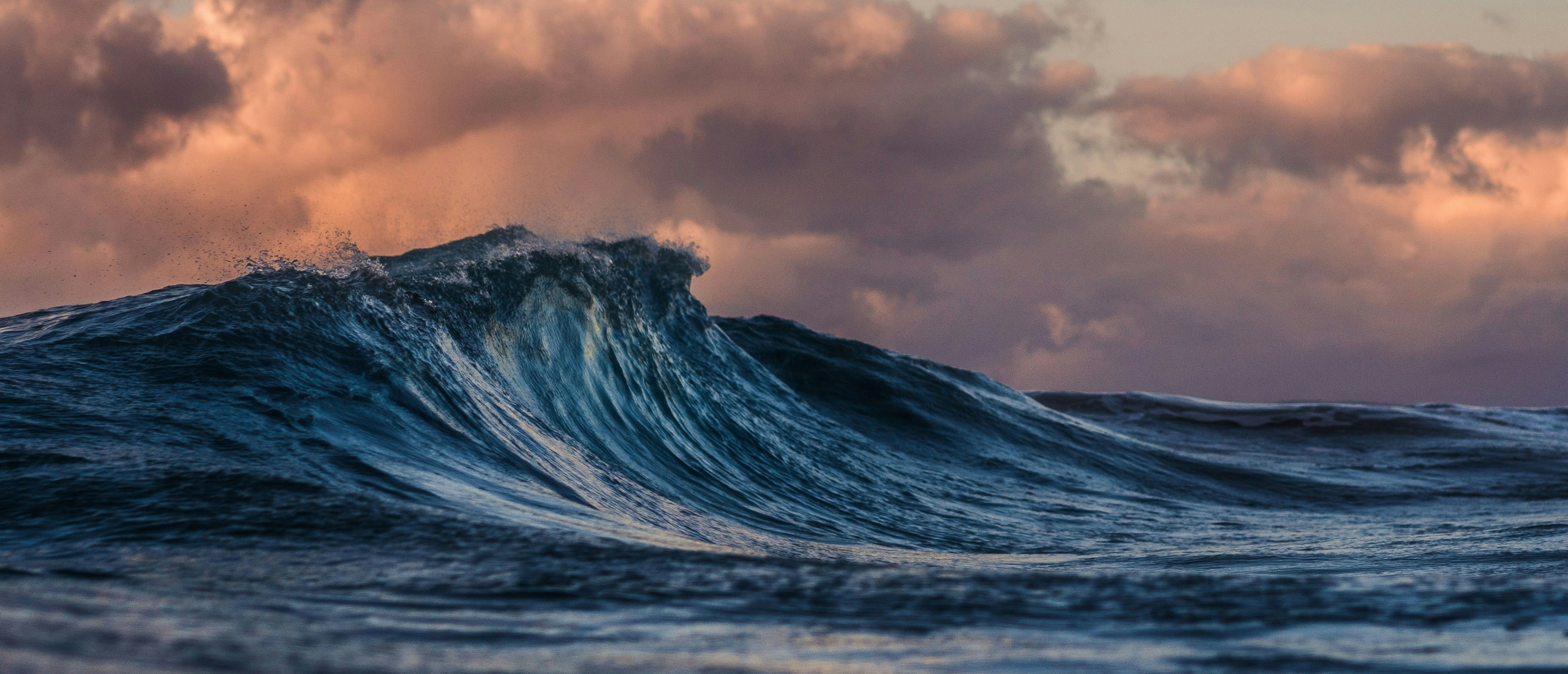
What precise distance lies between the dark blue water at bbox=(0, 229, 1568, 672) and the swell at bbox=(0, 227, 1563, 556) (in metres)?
0.03

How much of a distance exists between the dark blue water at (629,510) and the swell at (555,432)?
3 centimetres

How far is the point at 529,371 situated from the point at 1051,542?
4.46 m

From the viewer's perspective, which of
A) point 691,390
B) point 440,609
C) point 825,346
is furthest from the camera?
point 825,346

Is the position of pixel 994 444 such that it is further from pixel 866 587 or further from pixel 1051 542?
pixel 866 587

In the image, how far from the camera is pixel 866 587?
265 centimetres

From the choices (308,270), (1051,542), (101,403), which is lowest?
(1051,542)

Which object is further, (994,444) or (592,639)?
(994,444)

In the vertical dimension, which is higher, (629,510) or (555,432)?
(555,432)

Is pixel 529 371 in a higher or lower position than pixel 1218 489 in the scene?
higher

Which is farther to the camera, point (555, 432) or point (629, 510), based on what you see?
point (555, 432)

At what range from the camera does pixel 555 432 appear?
312 inches

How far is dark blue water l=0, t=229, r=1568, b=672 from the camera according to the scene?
2193mm

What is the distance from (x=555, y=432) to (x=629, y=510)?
68.4 inches

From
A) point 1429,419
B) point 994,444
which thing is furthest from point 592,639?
point 1429,419
